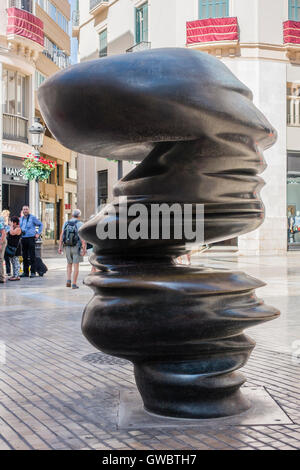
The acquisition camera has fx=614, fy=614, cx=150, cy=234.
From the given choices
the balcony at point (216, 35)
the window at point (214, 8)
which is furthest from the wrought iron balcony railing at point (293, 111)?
the window at point (214, 8)

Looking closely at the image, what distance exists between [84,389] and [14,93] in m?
26.5

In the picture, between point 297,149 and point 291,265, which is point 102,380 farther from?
point 297,149

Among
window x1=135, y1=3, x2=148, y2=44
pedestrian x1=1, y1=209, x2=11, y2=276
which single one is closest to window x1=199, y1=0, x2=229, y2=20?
window x1=135, y1=3, x2=148, y2=44

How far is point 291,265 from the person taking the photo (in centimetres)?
2031

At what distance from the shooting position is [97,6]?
36906 millimetres

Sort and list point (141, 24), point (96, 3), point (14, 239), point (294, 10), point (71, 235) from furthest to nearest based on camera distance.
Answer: point (96, 3) → point (141, 24) → point (294, 10) → point (14, 239) → point (71, 235)

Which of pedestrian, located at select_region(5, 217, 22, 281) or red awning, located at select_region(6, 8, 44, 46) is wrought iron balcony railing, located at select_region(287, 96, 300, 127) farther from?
pedestrian, located at select_region(5, 217, 22, 281)

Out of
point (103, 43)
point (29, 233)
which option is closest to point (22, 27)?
point (103, 43)

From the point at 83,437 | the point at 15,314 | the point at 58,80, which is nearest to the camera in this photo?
the point at 83,437

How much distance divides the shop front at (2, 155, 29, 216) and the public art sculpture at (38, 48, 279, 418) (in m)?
24.7

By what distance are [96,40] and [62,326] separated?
32683 millimetres

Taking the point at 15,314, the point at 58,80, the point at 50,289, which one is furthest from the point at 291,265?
the point at 58,80

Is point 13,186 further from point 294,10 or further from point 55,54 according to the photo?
point 294,10

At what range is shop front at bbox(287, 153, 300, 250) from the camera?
2894 cm
